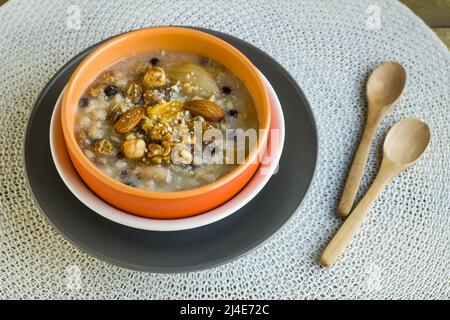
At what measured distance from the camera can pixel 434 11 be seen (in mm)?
1912

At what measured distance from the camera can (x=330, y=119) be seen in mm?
1437

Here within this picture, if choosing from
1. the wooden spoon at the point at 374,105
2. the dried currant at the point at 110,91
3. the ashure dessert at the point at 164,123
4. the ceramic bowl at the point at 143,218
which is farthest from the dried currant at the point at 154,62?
the wooden spoon at the point at 374,105

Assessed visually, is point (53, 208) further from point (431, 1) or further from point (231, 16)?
point (431, 1)

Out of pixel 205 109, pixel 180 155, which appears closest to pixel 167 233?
pixel 180 155

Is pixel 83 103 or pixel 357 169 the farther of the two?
pixel 357 169

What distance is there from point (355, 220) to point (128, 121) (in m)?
0.57

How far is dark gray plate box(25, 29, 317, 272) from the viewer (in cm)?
112

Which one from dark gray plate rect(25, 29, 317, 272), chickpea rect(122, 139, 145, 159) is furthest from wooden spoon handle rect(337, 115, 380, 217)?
chickpea rect(122, 139, 145, 159)

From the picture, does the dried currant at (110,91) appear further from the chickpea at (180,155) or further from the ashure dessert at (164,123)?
the chickpea at (180,155)

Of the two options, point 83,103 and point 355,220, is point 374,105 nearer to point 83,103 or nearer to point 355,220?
point 355,220

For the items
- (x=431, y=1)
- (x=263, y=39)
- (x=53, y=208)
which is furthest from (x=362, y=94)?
(x=53, y=208)

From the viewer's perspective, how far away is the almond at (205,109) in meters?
1.16

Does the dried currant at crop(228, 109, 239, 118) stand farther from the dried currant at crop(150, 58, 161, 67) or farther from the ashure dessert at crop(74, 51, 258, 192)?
the dried currant at crop(150, 58, 161, 67)

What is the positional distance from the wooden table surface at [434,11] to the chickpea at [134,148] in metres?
1.22
